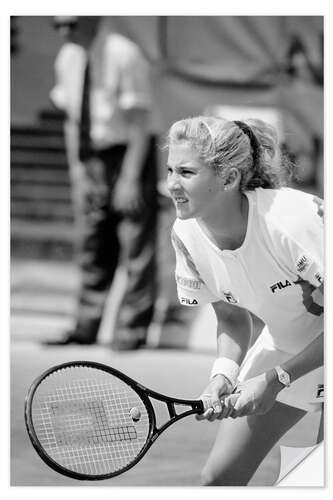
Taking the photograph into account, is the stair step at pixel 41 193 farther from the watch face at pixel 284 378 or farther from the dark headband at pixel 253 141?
the watch face at pixel 284 378

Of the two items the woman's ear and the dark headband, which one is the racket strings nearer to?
the woman's ear

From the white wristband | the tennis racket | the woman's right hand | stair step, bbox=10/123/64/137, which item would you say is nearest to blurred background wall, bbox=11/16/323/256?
stair step, bbox=10/123/64/137

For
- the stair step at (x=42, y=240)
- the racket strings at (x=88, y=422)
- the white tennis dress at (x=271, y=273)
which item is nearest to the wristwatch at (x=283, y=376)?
the white tennis dress at (x=271, y=273)

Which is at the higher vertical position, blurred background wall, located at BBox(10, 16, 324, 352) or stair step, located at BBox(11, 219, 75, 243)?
blurred background wall, located at BBox(10, 16, 324, 352)

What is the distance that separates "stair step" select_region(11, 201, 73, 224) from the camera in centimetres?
319

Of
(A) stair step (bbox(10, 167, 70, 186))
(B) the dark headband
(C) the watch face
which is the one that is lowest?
(C) the watch face

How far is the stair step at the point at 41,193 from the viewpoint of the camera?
3162mm

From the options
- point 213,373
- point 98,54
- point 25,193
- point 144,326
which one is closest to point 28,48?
point 98,54

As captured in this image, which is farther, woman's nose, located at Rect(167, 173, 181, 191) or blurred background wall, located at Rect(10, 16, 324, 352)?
blurred background wall, located at Rect(10, 16, 324, 352)

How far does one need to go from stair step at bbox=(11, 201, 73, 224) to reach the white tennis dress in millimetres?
719

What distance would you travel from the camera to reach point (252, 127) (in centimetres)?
263

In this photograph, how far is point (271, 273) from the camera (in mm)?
2621

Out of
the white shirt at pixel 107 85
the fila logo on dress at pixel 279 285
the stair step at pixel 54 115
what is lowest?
the fila logo on dress at pixel 279 285
